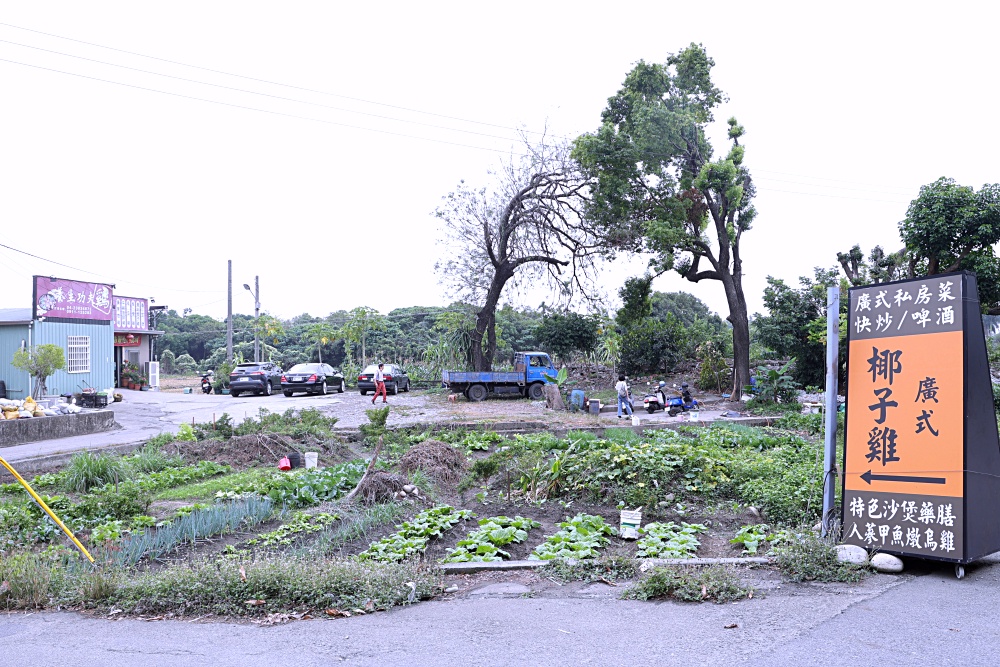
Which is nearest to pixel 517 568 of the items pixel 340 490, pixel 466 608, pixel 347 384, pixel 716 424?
pixel 466 608

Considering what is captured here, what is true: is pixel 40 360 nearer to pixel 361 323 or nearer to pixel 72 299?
pixel 72 299

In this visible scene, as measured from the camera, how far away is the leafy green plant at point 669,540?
6750 millimetres

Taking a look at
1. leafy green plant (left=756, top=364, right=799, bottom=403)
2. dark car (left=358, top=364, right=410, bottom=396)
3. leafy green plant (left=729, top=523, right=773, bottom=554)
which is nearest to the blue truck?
dark car (left=358, top=364, right=410, bottom=396)

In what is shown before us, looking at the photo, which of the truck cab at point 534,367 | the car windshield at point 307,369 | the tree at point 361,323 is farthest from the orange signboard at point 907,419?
the tree at point 361,323

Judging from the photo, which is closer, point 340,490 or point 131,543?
point 131,543

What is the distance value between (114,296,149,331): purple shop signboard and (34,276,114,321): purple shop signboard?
4.87 metres

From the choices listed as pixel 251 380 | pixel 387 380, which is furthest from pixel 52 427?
pixel 387 380

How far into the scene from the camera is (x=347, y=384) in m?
40.1

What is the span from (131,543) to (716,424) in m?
13.1

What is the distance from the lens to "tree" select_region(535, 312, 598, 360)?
3597cm

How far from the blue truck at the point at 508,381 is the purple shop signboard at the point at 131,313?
18897mm

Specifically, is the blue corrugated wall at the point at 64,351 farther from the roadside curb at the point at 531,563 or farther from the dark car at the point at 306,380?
the roadside curb at the point at 531,563

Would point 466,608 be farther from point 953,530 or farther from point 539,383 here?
point 539,383

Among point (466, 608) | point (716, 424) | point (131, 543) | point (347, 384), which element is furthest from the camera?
point (347, 384)
